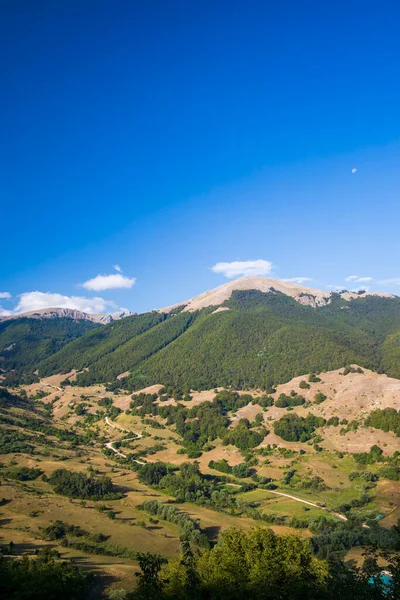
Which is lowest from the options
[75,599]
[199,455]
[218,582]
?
[199,455]

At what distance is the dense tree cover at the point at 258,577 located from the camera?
33.2 meters

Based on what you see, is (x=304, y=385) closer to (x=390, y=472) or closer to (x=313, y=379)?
(x=313, y=379)

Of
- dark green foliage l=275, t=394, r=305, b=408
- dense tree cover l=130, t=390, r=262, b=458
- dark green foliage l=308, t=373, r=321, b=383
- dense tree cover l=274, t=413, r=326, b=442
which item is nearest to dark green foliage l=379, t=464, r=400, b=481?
dense tree cover l=274, t=413, r=326, b=442

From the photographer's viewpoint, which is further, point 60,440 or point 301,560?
point 60,440

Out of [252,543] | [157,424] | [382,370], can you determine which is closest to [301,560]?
[252,543]

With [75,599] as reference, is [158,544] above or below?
below

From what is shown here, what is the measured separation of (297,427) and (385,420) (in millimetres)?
28369

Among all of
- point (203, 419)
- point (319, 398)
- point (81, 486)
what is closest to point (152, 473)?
point (81, 486)

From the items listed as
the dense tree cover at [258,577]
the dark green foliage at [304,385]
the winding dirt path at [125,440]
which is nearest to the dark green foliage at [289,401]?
the dark green foliage at [304,385]

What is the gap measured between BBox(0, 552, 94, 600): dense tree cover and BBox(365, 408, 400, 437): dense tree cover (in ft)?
335

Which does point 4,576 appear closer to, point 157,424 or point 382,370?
point 157,424

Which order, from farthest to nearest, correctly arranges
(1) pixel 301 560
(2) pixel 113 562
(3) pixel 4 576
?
(2) pixel 113 562, (1) pixel 301 560, (3) pixel 4 576

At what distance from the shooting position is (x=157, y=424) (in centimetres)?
15750

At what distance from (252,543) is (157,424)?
403 ft
